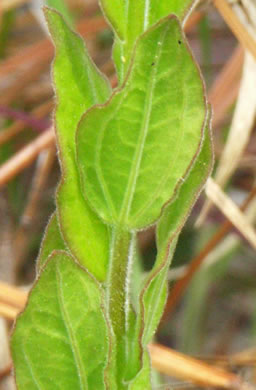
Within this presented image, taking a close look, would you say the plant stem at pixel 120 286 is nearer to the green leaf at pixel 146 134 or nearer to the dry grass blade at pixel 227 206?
the green leaf at pixel 146 134

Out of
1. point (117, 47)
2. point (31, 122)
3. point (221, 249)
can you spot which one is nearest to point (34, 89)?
point (31, 122)

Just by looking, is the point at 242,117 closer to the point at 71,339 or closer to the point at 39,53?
the point at 71,339

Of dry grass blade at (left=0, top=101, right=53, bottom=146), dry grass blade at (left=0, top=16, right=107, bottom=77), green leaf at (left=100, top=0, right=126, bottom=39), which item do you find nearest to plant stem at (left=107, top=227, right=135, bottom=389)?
green leaf at (left=100, top=0, right=126, bottom=39)

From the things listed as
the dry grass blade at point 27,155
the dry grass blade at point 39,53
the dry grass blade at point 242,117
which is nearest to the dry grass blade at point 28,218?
the dry grass blade at point 27,155

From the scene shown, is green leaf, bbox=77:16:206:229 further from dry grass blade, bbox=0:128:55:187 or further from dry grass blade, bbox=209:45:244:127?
dry grass blade, bbox=209:45:244:127

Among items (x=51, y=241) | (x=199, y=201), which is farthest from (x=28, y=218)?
(x=51, y=241)
